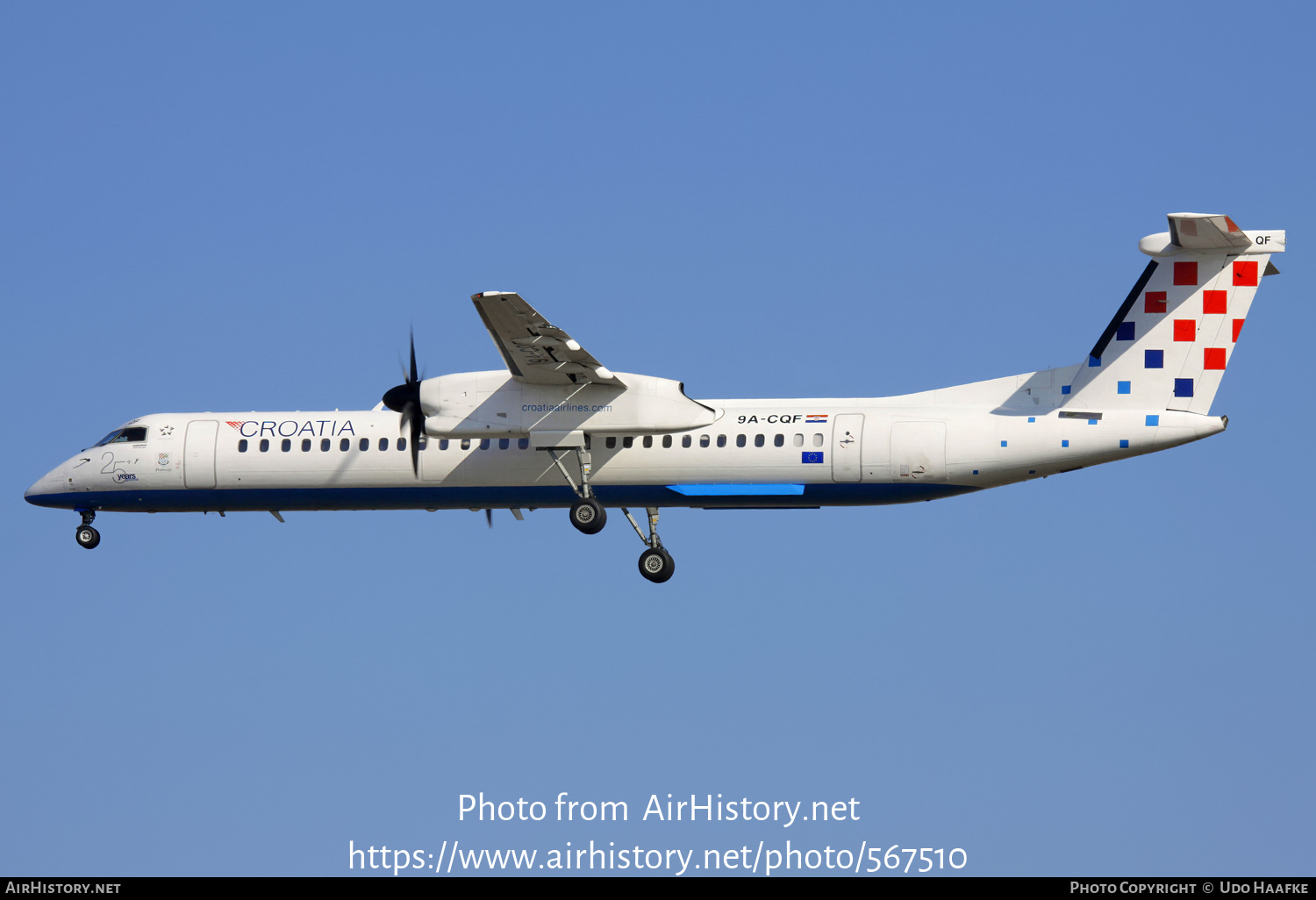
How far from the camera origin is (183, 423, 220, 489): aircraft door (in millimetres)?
31844

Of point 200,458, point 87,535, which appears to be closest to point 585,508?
point 200,458

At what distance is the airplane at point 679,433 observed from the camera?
92.4 feet

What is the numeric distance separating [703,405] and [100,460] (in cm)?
1201

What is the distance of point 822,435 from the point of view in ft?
95.7

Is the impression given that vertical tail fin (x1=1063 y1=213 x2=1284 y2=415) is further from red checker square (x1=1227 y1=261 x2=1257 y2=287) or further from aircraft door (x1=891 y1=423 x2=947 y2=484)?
aircraft door (x1=891 y1=423 x2=947 y2=484)

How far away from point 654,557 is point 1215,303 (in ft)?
35.2

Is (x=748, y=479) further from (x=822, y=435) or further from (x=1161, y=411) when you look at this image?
(x=1161, y=411)

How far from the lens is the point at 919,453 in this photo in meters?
28.6

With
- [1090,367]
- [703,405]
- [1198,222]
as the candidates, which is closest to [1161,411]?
[1090,367]

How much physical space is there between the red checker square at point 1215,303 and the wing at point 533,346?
9.96 m

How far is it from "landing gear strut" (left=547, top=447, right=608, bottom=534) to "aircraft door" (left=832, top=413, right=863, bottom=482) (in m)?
4.19

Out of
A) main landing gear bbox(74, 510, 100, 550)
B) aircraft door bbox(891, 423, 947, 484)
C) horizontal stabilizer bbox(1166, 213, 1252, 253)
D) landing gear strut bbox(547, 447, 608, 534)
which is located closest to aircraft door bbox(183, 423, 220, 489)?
main landing gear bbox(74, 510, 100, 550)
